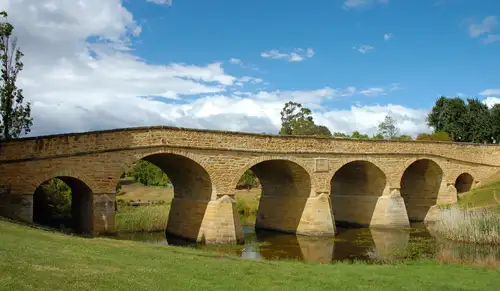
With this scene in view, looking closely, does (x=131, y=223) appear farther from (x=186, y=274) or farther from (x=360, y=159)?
(x=186, y=274)

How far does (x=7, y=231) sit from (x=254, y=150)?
1271 cm

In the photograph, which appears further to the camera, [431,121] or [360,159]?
[431,121]

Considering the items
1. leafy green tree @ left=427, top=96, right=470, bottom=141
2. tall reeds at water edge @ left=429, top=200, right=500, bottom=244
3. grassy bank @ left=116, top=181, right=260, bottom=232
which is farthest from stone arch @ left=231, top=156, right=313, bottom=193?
leafy green tree @ left=427, top=96, right=470, bottom=141

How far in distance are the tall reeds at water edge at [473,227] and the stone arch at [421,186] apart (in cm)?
927

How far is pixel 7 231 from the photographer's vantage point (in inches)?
437

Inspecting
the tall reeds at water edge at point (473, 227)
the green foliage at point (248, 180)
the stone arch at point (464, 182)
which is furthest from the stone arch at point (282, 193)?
the green foliage at point (248, 180)

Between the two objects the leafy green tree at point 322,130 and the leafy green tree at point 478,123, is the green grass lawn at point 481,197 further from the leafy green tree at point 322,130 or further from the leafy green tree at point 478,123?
the leafy green tree at point 322,130

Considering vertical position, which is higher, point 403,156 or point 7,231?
point 403,156

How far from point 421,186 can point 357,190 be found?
19.3 feet

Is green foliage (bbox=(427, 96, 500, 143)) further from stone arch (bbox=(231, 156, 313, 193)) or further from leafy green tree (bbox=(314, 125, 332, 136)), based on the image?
stone arch (bbox=(231, 156, 313, 193))

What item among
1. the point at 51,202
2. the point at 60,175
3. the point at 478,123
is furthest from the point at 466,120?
the point at 60,175

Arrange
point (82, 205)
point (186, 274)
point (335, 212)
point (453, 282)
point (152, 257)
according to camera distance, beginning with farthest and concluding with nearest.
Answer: point (335, 212) → point (82, 205) → point (152, 257) → point (453, 282) → point (186, 274)

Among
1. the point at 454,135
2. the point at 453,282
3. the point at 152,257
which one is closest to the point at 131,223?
the point at 152,257

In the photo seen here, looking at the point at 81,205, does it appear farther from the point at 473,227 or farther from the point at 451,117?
the point at 451,117
